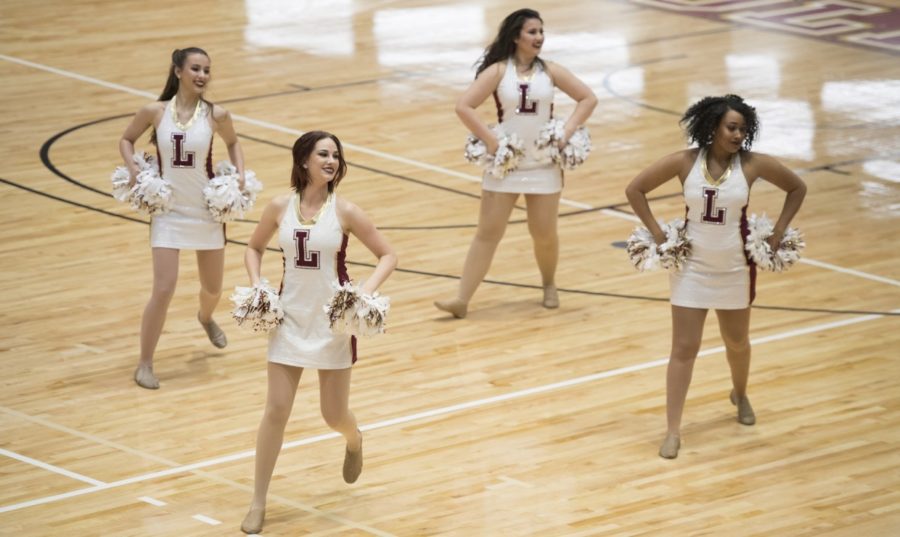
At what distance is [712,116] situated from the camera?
828 centimetres

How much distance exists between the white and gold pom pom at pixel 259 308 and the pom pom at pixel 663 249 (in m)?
2.02

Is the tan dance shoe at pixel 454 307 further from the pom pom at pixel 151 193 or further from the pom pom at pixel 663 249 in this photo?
the pom pom at pixel 663 249

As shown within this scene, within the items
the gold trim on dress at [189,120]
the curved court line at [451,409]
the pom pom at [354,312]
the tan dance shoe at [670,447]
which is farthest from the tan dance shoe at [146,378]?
the tan dance shoe at [670,447]

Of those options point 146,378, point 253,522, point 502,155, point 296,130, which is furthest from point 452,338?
point 296,130

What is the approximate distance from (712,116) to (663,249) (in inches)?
27.2

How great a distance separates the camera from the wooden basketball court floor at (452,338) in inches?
314

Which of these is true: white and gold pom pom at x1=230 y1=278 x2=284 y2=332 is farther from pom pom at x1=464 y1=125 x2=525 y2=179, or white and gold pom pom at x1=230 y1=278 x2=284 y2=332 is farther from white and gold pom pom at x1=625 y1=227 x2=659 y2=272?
pom pom at x1=464 y1=125 x2=525 y2=179

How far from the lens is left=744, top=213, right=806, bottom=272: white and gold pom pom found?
27.5ft

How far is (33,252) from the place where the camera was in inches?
464

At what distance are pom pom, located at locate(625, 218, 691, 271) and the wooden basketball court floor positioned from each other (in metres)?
0.95

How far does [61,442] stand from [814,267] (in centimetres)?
545

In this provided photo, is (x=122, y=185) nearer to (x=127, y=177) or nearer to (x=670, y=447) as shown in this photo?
(x=127, y=177)

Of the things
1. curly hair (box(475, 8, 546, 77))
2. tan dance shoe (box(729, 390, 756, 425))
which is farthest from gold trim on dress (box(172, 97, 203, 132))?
tan dance shoe (box(729, 390, 756, 425))

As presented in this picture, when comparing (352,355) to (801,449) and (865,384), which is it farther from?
(865,384)
